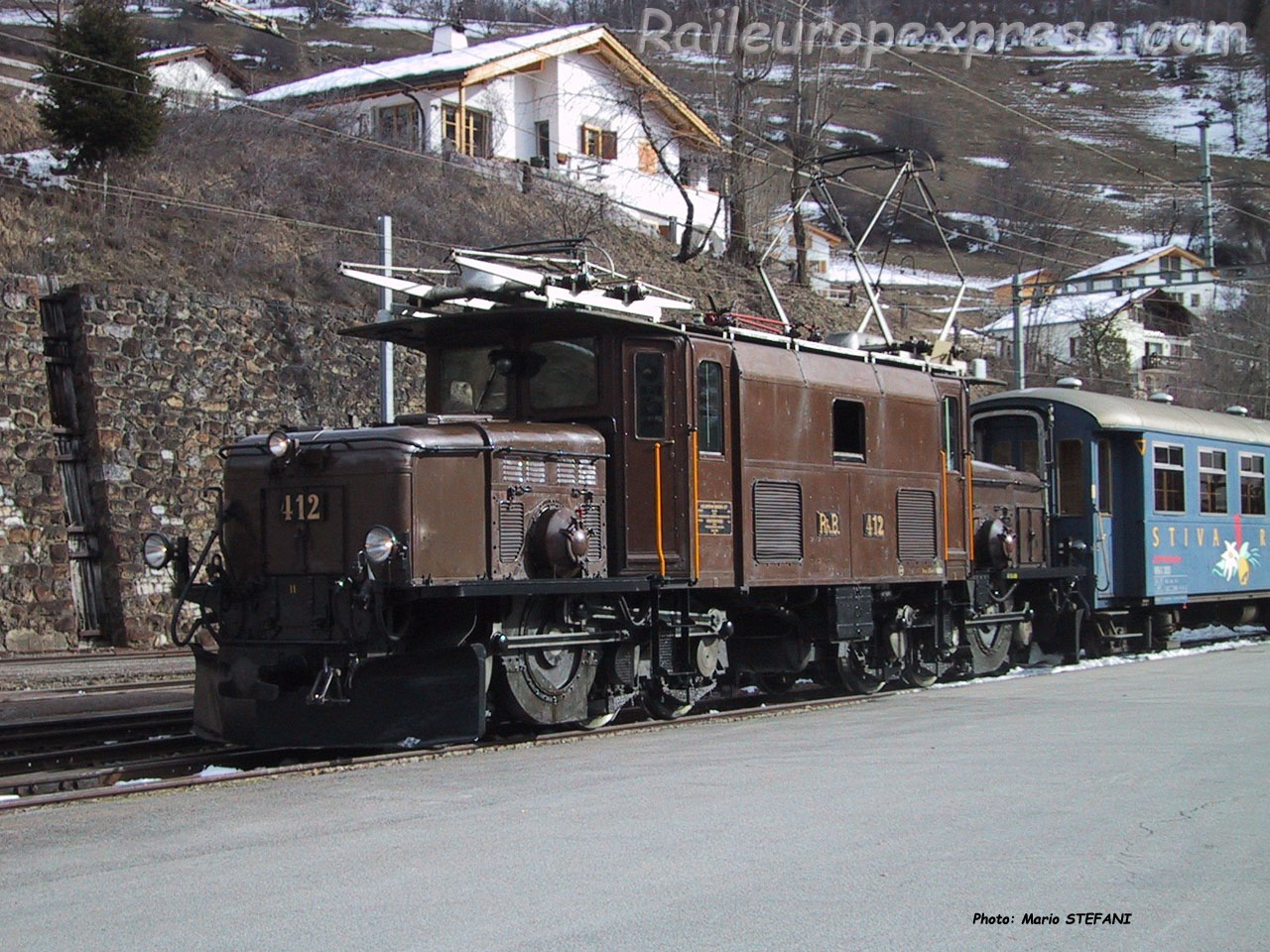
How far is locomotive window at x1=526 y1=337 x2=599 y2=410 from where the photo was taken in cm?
1175

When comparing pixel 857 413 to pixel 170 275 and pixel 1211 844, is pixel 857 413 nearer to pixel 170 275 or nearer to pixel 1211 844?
pixel 1211 844

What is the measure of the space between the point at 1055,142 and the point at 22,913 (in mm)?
144409

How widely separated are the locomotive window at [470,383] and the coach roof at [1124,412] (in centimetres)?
977

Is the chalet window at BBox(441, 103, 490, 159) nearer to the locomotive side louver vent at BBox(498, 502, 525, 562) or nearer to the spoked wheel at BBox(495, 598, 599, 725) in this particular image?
the spoked wheel at BBox(495, 598, 599, 725)

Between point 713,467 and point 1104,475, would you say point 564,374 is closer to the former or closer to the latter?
point 713,467

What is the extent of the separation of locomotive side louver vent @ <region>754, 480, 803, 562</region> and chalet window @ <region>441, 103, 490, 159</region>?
31.0 meters

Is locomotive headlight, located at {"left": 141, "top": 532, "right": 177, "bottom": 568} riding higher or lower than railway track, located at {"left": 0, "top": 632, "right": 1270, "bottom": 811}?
higher

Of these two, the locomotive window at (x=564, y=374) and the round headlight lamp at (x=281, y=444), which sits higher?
the locomotive window at (x=564, y=374)

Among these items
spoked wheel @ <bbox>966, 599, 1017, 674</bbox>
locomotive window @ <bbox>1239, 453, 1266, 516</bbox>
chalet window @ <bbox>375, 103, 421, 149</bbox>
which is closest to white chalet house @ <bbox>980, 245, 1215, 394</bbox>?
chalet window @ <bbox>375, 103, 421, 149</bbox>

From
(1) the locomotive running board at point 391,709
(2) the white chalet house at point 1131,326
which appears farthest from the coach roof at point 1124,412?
(2) the white chalet house at point 1131,326

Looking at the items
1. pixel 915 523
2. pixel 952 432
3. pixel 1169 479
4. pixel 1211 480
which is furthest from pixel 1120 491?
pixel 915 523

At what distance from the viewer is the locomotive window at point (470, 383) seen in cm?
1202

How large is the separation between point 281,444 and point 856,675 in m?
7.12

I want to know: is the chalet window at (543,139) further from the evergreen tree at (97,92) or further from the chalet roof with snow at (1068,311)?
the chalet roof with snow at (1068,311)
